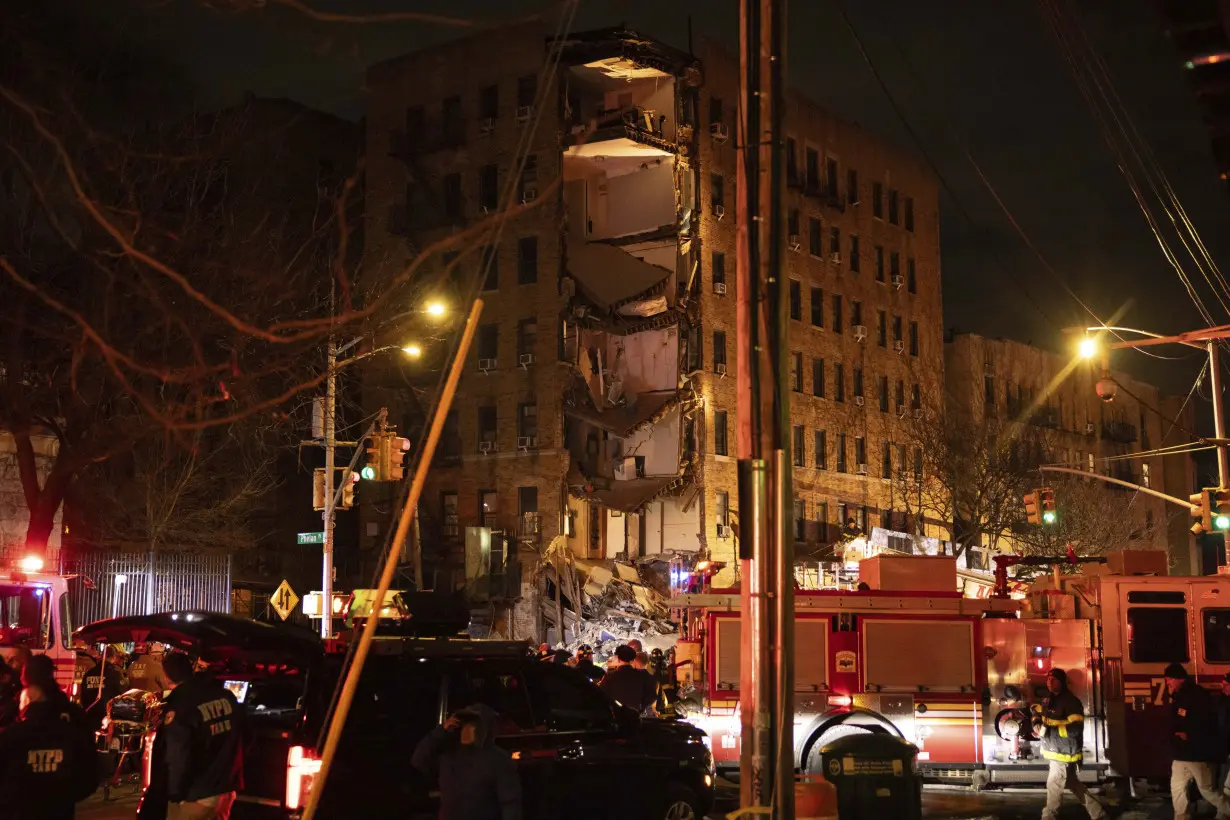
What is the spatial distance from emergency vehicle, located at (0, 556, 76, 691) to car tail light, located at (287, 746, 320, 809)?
10.8 metres

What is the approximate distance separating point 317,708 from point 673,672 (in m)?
9.25

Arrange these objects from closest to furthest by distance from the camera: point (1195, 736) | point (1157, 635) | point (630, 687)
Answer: point (1195, 736), point (630, 687), point (1157, 635)

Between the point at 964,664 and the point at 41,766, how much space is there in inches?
455

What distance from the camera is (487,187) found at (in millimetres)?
49562

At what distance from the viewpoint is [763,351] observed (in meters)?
9.26

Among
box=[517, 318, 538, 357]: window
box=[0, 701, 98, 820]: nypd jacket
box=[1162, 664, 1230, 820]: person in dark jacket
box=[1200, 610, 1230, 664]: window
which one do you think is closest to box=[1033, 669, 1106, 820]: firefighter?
box=[1162, 664, 1230, 820]: person in dark jacket

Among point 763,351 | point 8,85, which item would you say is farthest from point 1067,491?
point 763,351

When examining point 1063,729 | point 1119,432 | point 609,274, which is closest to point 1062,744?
point 1063,729

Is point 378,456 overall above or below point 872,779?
above

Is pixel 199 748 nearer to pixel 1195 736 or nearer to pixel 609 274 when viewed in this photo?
pixel 1195 736

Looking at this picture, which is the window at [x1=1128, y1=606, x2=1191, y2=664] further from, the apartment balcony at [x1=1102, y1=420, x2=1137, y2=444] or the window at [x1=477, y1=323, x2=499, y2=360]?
the apartment balcony at [x1=1102, y1=420, x2=1137, y2=444]

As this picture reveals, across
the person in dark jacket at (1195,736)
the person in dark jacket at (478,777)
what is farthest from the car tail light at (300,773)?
the person in dark jacket at (1195,736)

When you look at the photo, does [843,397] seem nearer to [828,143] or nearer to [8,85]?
[828,143]

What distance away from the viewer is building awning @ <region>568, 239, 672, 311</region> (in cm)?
4762
